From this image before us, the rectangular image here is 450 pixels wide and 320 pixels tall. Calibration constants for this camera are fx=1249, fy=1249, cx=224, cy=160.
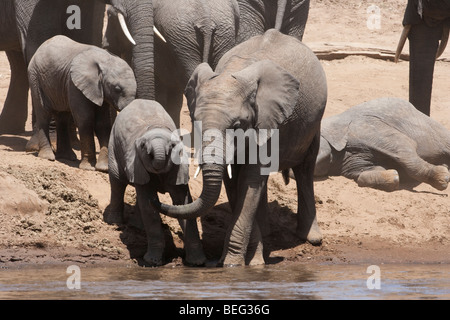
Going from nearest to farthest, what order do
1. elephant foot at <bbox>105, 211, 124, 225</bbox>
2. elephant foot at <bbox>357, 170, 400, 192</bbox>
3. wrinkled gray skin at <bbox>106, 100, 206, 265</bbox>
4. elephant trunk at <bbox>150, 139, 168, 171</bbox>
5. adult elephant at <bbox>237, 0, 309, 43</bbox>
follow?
elephant trunk at <bbox>150, 139, 168, 171</bbox>
wrinkled gray skin at <bbox>106, 100, 206, 265</bbox>
elephant foot at <bbox>105, 211, 124, 225</bbox>
elephant foot at <bbox>357, 170, 400, 192</bbox>
adult elephant at <bbox>237, 0, 309, 43</bbox>

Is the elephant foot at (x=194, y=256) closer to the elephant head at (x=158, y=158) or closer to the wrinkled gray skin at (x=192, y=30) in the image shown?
the elephant head at (x=158, y=158)

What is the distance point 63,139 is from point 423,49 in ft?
13.0

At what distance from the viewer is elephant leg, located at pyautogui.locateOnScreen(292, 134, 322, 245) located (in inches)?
407

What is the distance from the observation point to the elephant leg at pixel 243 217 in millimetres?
9320

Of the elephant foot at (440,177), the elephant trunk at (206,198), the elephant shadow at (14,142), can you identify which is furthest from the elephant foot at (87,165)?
the elephant foot at (440,177)

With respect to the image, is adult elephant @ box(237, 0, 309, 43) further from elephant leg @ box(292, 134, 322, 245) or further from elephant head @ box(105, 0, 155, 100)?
elephant leg @ box(292, 134, 322, 245)

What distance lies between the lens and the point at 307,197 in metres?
10.4

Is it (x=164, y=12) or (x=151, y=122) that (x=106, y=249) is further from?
(x=164, y=12)

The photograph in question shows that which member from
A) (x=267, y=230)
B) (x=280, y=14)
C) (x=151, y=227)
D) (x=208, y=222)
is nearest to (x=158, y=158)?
(x=151, y=227)

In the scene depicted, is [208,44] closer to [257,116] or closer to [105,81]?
[105,81]

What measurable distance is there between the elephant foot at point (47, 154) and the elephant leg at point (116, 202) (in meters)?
1.29

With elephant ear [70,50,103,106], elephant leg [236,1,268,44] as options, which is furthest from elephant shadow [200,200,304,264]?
elephant leg [236,1,268,44]

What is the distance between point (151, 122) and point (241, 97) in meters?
0.90
